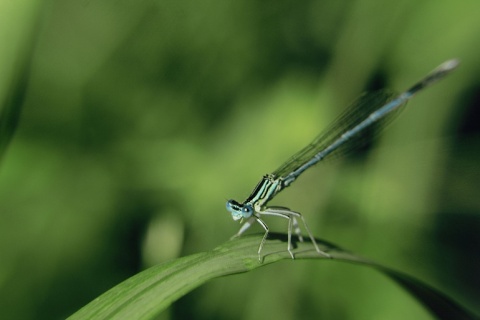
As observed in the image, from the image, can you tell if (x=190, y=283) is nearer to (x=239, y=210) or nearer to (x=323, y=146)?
(x=239, y=210)

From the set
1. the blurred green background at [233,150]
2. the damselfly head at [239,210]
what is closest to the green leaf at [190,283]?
the damselfly head at [239,210]

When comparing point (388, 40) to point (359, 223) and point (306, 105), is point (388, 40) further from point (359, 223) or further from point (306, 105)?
point (359, 223)

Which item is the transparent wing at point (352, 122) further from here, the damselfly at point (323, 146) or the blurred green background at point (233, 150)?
the blurred green background at point (233, 150)

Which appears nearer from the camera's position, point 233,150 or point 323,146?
point 323,146

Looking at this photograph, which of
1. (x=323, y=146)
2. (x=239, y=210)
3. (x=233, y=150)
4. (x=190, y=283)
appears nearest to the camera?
(x=190, y=283)

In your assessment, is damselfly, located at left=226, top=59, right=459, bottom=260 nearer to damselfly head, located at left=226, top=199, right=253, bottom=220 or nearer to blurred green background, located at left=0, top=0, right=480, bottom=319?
damselfly head, located at left=226, top=199, right=253, bottom=220

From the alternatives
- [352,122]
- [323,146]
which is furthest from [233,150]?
[352,122]
